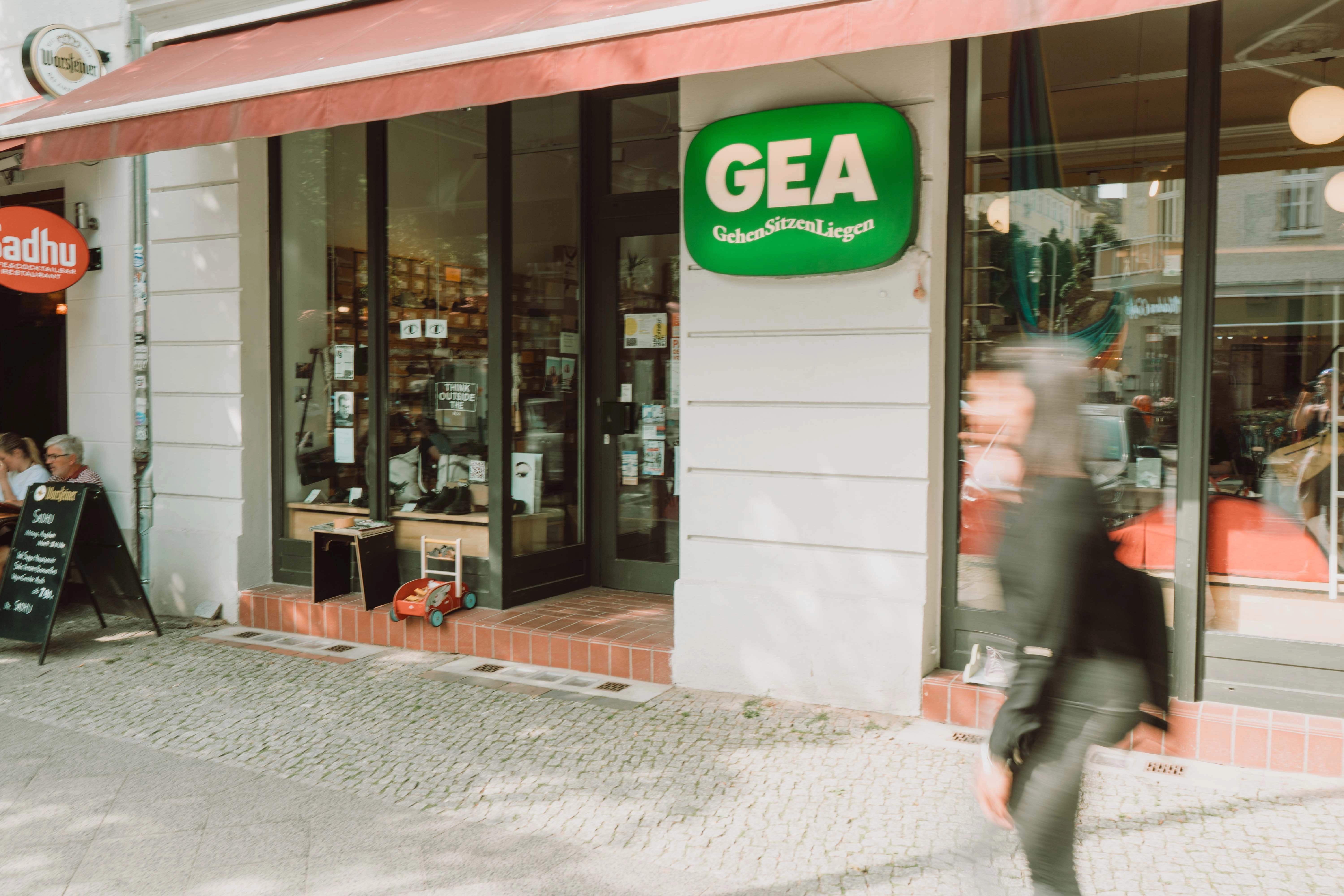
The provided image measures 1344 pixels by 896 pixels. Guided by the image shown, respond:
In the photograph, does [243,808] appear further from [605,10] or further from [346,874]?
[605,10]

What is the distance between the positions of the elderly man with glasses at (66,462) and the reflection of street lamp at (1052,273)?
20.4 feet

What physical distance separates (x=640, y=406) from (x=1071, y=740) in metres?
4.63

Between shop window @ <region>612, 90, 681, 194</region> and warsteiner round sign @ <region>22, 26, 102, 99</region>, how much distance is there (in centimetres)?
380

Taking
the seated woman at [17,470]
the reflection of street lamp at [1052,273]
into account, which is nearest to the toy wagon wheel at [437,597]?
the seated woman at [17,470]

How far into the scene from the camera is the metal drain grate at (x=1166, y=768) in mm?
4133

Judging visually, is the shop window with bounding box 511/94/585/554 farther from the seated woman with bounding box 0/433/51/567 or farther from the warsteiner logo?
the seated woman with bounding box 0/433/51/567

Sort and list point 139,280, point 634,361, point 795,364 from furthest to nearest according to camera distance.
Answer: point 139,280 → point 634,361 → point 795,364

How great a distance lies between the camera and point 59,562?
6129 mm

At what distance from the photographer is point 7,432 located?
8281mm

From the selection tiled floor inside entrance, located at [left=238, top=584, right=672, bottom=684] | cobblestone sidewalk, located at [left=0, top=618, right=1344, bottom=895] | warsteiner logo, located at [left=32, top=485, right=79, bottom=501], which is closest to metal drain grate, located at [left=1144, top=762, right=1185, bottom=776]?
cobblestone sidewalk, located at [left=0, top=618, right=1344, bottom=895]

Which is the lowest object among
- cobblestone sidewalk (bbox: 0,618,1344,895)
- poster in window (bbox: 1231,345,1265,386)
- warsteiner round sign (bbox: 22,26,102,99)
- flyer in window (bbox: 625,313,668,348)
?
cobblestone sidewalk (bbox: 0,618,1344,895)

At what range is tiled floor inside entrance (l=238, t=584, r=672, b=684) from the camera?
5570 mm

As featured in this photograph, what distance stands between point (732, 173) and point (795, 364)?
102 cm

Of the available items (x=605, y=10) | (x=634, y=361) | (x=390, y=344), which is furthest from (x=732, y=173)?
(x=390, y=344)
